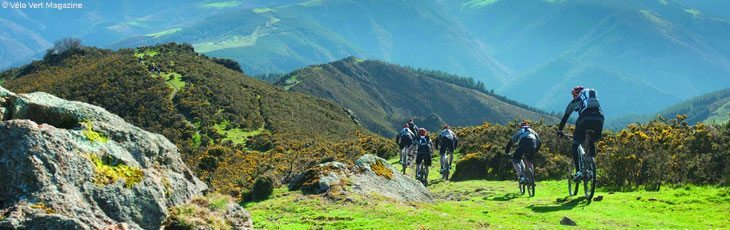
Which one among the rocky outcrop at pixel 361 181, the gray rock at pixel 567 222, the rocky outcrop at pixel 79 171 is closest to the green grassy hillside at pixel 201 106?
the rocky outcrop at pixel 361 181

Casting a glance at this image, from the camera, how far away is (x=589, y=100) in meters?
17.0

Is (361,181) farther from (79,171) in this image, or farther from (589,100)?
(79,171)

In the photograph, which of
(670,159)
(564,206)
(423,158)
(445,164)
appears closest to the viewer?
(564,206)

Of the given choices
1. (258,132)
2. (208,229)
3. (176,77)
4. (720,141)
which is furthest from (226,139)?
(208,229)

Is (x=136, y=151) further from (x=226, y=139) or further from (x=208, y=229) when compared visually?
(x=226, y=139)

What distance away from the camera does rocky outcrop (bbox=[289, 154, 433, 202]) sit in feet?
60.0

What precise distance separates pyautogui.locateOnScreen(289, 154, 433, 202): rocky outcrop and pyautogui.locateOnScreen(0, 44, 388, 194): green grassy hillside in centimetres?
2418

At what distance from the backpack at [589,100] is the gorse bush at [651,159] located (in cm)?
345

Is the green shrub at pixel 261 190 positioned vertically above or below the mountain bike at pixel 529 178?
below

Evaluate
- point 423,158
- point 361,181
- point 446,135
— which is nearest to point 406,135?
point 446,135

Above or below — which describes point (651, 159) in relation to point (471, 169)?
above

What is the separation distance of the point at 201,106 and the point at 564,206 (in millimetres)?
68479

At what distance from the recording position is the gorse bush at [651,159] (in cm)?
2041

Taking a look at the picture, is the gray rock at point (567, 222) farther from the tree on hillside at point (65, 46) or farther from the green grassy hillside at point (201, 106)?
the tree on hillside at point (65, 46)
